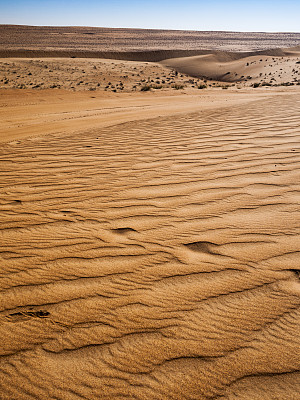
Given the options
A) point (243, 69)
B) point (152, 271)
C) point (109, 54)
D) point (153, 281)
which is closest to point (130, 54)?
point (109, 54)

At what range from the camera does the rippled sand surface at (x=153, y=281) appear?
4.70ft

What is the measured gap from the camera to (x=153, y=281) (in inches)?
79.4

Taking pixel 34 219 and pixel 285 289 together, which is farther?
pixel 34 219

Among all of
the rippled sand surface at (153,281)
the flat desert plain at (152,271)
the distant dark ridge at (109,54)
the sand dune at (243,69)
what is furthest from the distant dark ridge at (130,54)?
the rippled sand surface at (153,281)

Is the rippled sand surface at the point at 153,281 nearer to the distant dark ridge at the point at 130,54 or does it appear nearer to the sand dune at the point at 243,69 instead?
the sand dune at the point at 243,69

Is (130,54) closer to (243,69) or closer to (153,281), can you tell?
(243,69)

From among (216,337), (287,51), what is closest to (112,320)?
(216,337)

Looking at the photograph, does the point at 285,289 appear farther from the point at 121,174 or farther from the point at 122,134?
the point at 122,134

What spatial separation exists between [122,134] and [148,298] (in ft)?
14.9

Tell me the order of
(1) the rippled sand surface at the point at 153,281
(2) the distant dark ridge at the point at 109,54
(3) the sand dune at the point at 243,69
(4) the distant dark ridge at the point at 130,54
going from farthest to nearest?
(2) the distant dark ridge at the point at 109,54 → (4) the distant dark ridge at the point at 130,54 → (3) the sand dune at the point at 243,69 → (1) the rippled sand surface at the point at 153,281

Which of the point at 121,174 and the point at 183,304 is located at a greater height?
the point at 121,174

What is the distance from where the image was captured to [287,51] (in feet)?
136

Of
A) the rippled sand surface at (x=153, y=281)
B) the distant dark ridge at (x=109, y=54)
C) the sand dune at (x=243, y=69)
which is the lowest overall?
the rippled sand surface at (x=153, y=281)

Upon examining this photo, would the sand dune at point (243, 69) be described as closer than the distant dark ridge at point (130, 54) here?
Yes
